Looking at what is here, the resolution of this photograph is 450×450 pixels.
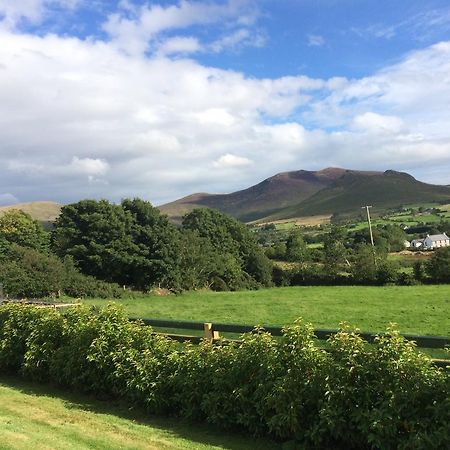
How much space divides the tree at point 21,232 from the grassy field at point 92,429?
53886mm

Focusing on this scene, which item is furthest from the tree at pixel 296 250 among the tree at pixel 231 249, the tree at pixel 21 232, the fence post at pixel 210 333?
the fence post at pixel 210 333

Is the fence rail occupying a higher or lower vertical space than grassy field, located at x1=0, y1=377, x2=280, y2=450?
higher

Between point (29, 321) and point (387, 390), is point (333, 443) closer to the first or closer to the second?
point (387, 390)

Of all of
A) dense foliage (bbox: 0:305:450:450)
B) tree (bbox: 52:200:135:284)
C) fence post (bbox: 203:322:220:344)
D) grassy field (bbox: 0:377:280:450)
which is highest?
tree (bbox: 52:200:135:284)

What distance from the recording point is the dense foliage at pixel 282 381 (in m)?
5.93

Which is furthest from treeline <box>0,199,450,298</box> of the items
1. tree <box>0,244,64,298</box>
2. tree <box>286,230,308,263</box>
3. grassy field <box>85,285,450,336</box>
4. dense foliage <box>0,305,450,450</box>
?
dense foliage <box>0,305,450,450</box>

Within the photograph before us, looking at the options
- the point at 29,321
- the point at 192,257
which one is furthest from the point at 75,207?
the point at 29,321

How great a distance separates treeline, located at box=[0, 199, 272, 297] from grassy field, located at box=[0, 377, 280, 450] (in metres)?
32.6

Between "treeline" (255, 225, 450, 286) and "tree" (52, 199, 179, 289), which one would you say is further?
"treeline" (255, 225, 450, 286)

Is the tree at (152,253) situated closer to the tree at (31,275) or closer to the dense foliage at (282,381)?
the tree at (31,275)

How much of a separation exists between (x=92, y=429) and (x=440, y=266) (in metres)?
50.1

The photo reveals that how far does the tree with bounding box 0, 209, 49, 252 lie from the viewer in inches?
2466

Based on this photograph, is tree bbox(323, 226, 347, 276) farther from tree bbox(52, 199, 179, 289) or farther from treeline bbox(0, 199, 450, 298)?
tree bbox(52, 199, 179, 289)

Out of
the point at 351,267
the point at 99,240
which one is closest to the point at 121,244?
the point at 99,240
